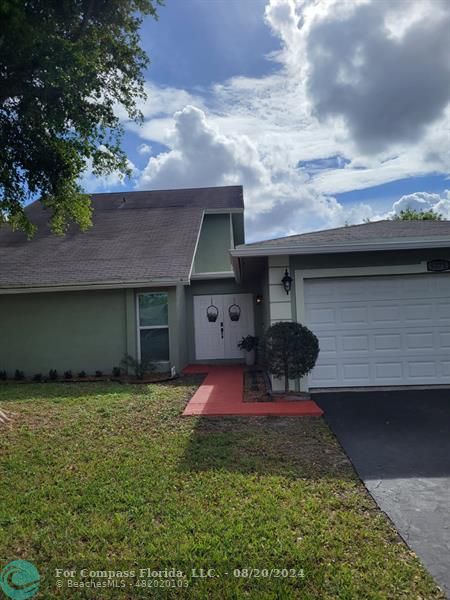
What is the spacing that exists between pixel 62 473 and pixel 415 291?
6508 mm

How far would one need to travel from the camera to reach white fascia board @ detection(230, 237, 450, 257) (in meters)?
6.74

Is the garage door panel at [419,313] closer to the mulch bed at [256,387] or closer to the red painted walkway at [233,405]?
the red painted walkway at [233,405]

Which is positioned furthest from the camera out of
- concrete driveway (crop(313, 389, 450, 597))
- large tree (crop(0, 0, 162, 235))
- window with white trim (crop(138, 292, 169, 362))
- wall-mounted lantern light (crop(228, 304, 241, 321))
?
wall-mounted lantern light (crop(228, 304, 241, 321))

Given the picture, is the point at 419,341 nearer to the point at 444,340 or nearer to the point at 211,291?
the point at 444,340

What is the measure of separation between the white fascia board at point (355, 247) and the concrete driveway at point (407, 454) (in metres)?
2.60

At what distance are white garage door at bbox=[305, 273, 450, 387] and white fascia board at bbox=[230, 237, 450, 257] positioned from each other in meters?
0.69

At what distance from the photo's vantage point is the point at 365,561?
8.32ft

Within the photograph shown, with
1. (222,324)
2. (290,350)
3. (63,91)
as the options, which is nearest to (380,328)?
(290,350)

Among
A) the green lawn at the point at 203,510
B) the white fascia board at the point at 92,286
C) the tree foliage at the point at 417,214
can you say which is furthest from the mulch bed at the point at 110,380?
the tree foliage at the point at 417,214

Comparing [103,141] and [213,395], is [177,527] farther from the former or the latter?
[103,141]

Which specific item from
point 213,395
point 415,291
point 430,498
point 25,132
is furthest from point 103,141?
point 430,498

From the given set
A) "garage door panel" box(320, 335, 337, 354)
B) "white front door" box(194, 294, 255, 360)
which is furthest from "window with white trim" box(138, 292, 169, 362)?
"garage door panel" box(320, 335, 337, 354)

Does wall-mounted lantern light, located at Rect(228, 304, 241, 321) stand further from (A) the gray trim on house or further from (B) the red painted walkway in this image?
(A) the gray trim on house

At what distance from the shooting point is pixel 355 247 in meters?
6.81
